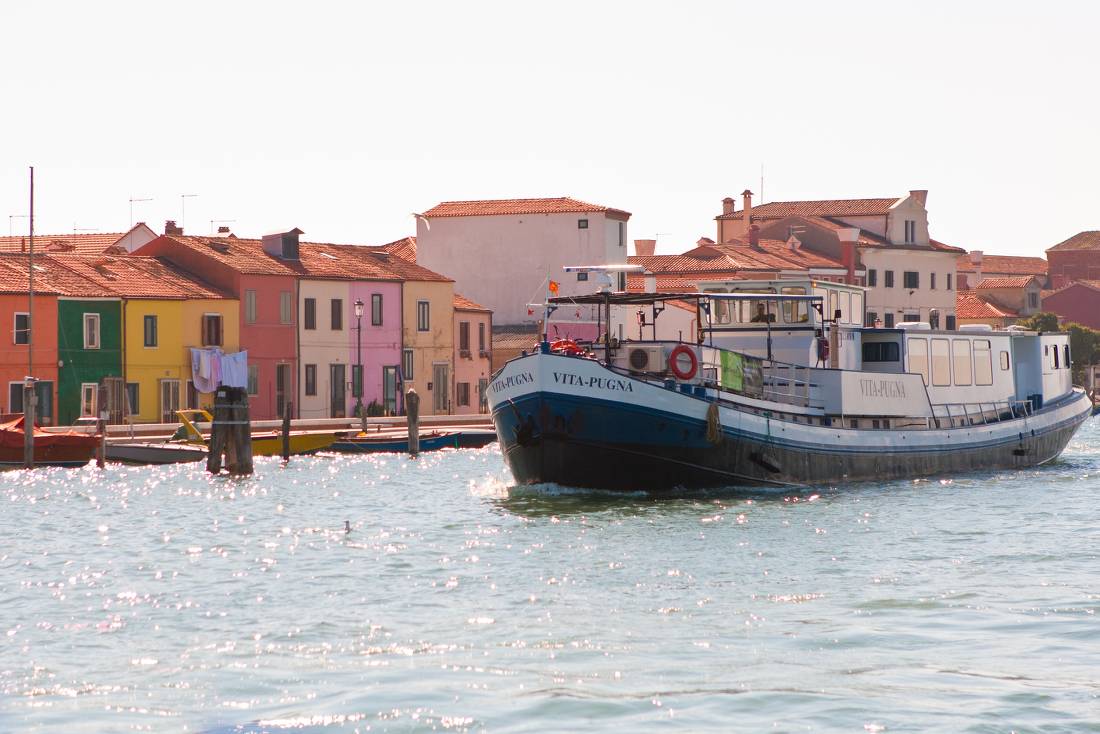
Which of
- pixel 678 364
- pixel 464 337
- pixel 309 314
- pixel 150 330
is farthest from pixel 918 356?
pixel 464 337

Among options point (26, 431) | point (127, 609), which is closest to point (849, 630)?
point (127, 609)

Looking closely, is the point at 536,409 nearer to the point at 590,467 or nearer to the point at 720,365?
the point at 590,467

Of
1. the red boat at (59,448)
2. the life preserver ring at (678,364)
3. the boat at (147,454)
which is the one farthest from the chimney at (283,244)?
the life preserver ring at (678,364)

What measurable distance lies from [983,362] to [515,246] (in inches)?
1827

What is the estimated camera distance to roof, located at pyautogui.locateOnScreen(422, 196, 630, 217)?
289 ft

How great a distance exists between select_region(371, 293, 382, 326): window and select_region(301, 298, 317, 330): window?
3.20m

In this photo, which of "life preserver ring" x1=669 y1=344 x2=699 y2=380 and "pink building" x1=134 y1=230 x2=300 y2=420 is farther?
"pink building" x1=134 y1=230 x2=300 y2=420

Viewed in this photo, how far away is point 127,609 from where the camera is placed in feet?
68.0

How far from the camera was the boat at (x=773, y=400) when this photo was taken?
32469 mm

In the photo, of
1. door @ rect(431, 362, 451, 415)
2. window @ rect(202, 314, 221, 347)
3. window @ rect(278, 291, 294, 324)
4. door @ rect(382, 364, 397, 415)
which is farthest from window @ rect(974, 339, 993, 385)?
door @ rect(431, 362, 451, 415)

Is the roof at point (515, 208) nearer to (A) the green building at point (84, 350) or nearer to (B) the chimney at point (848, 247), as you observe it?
(B) the chimney at point (848, 247)

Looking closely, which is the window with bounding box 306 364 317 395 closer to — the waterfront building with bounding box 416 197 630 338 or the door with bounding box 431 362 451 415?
the door with bounding box 431 362 451 415

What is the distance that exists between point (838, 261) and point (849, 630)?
8693cm

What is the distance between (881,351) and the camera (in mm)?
40688
